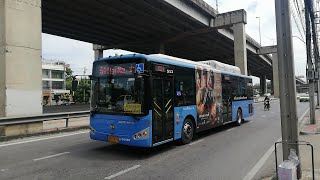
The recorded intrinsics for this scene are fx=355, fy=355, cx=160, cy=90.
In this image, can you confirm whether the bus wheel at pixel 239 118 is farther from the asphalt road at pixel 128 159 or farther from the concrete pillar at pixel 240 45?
the concrete pillar at pixel 240 45

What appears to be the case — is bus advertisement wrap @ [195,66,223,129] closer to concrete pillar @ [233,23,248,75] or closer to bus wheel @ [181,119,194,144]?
bus wheel @ [181,119,194,144]

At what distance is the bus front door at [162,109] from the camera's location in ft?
33.8

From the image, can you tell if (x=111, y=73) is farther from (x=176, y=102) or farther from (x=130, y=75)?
(x=176, y=102)

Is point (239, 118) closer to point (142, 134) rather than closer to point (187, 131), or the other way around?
point (187, 131)

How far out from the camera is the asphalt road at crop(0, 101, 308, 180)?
8.13m

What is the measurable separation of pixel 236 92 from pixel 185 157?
9087 millimetres

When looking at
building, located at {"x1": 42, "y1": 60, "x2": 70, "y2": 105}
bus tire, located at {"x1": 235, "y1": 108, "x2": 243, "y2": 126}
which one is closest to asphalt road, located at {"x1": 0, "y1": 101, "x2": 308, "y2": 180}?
bus tire, located at {"x1": 235, "y1": 108, "x2": 243, "y2": 126}

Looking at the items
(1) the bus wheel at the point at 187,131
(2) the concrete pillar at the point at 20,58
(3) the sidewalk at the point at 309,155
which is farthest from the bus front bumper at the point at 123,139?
(2) the concrete pillar at the point at 20,58

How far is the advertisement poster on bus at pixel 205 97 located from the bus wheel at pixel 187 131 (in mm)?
841

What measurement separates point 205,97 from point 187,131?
2.19 meters

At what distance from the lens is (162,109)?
1071 centimetres

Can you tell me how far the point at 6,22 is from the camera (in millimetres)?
14820

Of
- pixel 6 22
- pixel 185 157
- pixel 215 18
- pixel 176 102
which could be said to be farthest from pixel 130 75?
pixel 215 18

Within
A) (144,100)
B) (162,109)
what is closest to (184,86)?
(162,109)
